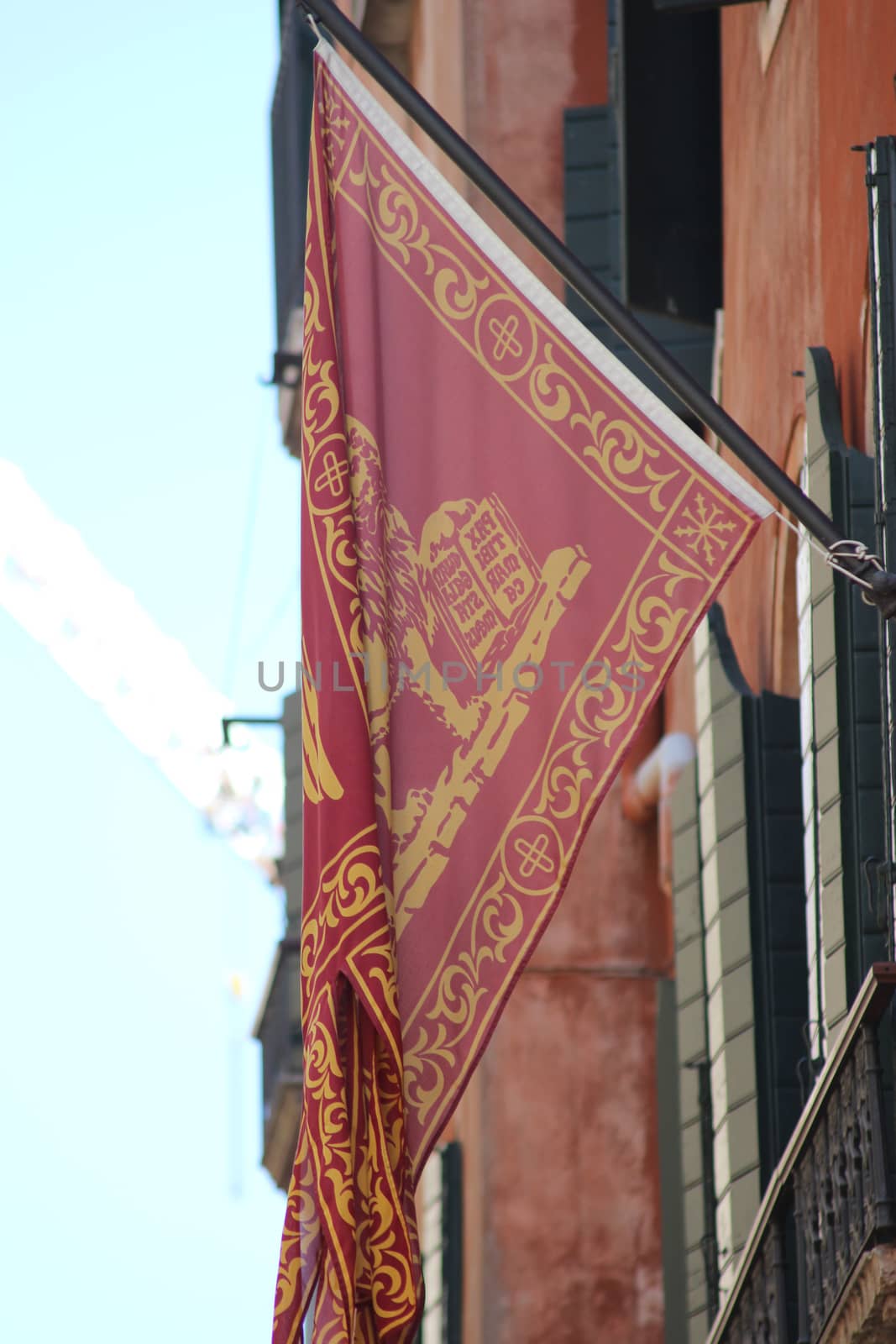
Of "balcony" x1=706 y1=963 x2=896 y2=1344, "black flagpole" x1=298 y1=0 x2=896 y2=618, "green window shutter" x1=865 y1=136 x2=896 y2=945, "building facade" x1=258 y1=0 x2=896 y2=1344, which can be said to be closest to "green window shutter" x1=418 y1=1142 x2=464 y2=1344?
"building facade" x1=258 y1=0 x2=896 y2=1344

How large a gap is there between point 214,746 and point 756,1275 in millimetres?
97066

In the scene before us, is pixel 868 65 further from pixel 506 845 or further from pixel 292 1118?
pixel 292 1118

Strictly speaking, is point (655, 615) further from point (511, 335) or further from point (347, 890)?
point (347, 890)

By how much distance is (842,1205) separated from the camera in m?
8.02

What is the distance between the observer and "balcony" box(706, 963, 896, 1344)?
294 inches

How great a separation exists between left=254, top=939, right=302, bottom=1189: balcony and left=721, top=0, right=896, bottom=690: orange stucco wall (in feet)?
30.4

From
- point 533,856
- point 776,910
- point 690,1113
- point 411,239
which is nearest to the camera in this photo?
point 533,856

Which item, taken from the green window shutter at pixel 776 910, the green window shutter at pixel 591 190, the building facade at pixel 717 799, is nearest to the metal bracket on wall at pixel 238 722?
the building facade at pixel 717 799

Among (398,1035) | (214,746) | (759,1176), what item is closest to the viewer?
(398,1035)

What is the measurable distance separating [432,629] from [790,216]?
4.21 meters

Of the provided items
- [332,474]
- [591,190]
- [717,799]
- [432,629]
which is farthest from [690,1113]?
[591,190]

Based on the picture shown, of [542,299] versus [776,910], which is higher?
[542,299]

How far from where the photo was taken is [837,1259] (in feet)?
26.3

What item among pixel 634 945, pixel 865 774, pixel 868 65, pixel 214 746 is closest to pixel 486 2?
pixel 634 945
